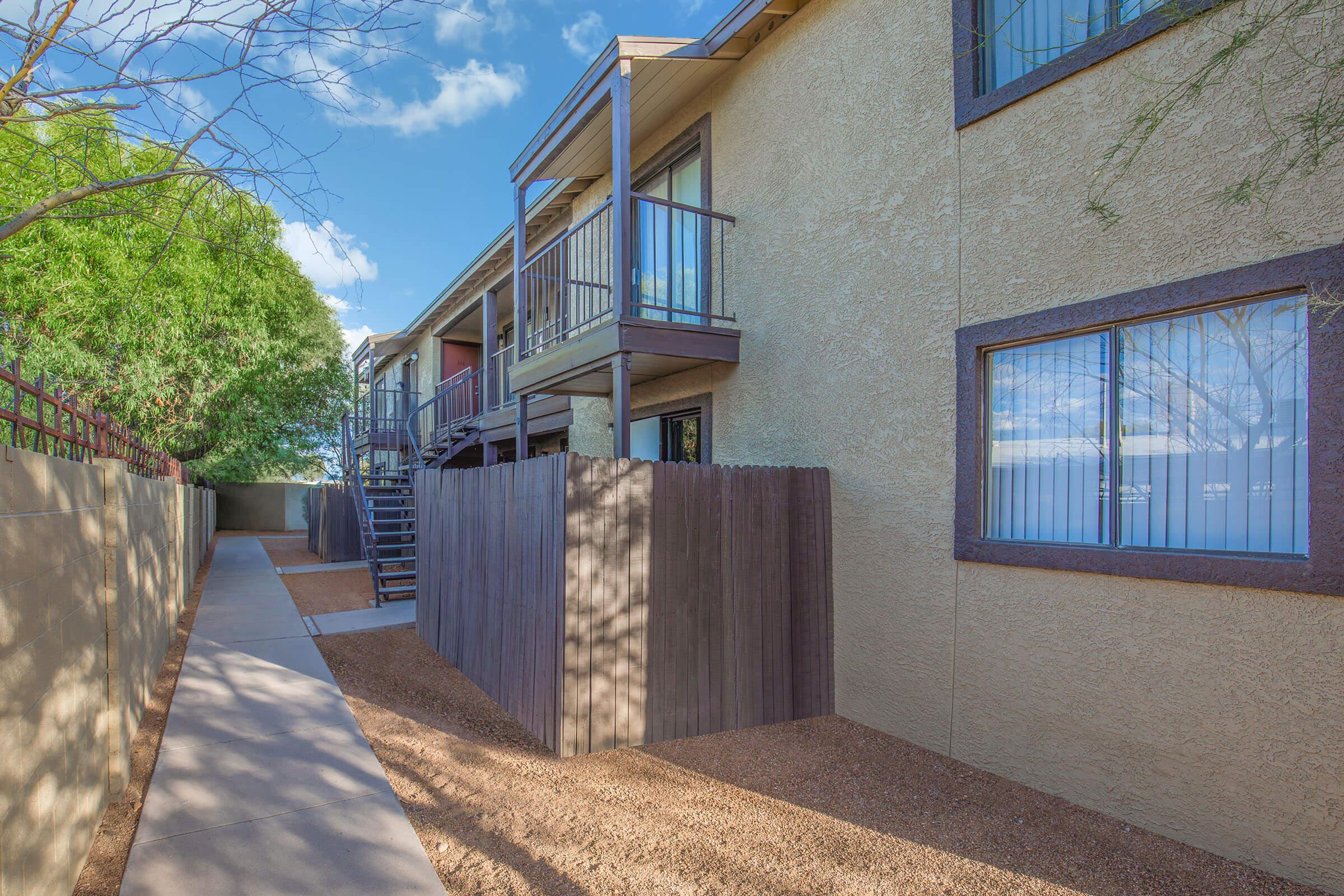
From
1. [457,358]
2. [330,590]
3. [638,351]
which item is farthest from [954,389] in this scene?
[457,358]

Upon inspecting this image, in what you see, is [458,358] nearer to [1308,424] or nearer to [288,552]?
[288,552]

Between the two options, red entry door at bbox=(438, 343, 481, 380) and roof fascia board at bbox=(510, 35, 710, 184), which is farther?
red entry door at bbox=(438, 343, 481, 380)

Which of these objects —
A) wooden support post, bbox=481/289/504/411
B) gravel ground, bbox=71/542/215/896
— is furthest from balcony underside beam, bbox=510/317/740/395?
wooden support post, bbox=481/289/504/411

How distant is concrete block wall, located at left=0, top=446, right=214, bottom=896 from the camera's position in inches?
99.5

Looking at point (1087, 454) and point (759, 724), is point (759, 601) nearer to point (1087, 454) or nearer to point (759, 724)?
point (759, 724)

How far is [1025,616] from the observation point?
4.25m

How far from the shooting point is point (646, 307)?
21.3 feet

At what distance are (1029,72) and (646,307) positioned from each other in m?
3.31

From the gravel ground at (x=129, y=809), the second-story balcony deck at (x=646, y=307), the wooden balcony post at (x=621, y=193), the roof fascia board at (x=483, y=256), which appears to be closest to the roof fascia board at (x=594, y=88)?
the wooden balcony post at (x=621, y=193)

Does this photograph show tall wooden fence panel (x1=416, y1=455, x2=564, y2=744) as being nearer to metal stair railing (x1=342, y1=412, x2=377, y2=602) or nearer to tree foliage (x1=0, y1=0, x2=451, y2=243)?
tree foliage (x1=0, y1=0, x2=451, y2=243)

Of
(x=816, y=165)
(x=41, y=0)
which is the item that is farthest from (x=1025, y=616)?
(x=41, y=0)

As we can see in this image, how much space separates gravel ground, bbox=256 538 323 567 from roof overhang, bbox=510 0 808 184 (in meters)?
9.11

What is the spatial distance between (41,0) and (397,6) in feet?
4.90

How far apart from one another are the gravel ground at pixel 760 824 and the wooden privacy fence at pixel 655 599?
239 millimetres
